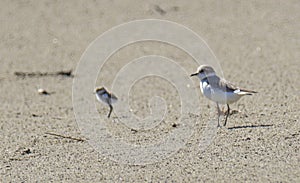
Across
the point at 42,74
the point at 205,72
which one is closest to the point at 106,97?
the point at 205,72

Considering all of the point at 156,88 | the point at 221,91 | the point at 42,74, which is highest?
the point at 42,74

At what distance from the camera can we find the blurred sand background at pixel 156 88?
20.8ft

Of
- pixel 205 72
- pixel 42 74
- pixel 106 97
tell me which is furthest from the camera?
pixel 42 74

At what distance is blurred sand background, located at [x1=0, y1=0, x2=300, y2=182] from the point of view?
634 centimetres

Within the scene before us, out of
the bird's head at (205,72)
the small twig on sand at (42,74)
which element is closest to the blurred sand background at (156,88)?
the small twig on sand at (42,74)

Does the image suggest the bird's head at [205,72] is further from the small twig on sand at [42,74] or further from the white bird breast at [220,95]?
the small twig on sand at [42,74]

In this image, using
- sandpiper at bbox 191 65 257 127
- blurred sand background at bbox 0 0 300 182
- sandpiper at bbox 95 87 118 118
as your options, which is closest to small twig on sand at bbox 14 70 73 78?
blurred sand background at bbox 0 0 300 182

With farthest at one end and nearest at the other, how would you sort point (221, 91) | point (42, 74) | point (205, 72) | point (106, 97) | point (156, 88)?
1. point (42, 74)
2. point (156, 88)
3. point (106, 97)
4. point (205, 72)
5. point (221, 91)

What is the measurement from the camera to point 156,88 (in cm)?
998

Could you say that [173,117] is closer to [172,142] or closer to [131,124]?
[131,124]

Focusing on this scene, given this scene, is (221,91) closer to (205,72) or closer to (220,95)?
(220,95)

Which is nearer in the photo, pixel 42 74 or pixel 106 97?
pixel 106 97

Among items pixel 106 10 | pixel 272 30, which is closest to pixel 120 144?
pixel 272 30

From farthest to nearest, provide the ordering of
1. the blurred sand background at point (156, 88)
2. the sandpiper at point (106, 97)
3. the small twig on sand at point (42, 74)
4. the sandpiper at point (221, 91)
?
the small twig on sand at point (42, 74), the sandpiper at point (106, 97), the sandpiper at point (221, 91), the blurred sand background at point (156, 88)
